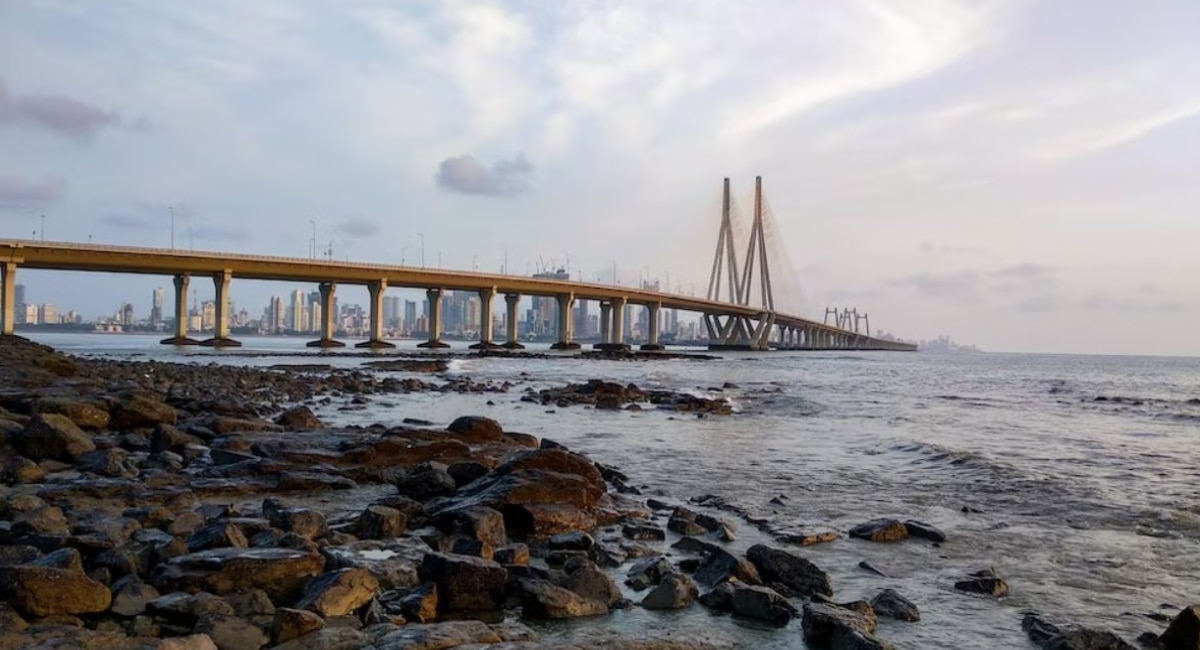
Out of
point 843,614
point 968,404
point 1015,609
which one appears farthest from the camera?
point 968,404

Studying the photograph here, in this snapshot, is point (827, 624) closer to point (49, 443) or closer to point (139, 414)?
point (49, 443)

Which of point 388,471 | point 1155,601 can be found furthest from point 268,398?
point 1155,601

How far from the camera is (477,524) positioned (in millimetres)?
8359

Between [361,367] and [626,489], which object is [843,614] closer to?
[626,489]

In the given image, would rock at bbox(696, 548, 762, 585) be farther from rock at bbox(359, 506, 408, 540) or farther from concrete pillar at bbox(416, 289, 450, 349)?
concrete pillar at bbox(416, 289, 450, 349)

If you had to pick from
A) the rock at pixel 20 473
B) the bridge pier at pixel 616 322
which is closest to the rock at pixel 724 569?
the rock at pixel 20 473

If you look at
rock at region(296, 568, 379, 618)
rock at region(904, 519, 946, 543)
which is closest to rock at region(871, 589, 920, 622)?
rock at region(904, 519, 946, 543)

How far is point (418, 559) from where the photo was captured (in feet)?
24.7

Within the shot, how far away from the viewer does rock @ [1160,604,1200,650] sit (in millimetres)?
6121

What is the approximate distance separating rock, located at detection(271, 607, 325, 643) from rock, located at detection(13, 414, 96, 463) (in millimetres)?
8285

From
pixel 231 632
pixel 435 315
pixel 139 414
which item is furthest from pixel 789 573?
pixel 435 315

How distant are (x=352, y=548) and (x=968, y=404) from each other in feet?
109

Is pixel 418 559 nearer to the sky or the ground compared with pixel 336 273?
nearer to the ground

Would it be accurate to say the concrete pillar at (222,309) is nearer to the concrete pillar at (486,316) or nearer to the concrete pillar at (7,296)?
the concrete pillar at (7,296)
